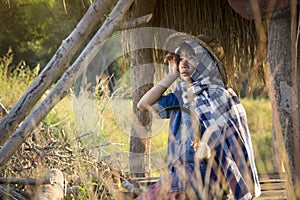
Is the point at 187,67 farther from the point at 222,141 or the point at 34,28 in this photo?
the point at 34,28

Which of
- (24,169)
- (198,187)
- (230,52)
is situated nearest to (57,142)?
(24,169)

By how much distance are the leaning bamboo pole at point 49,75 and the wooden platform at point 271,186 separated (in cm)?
139

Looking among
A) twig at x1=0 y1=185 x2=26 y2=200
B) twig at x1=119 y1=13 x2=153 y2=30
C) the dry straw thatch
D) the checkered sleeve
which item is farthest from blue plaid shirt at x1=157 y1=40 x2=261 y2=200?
the dry straw thatch

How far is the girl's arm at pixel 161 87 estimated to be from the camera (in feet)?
12.7

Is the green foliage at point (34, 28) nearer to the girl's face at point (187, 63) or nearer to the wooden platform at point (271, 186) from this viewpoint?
the wooden platform at point (271, 186)

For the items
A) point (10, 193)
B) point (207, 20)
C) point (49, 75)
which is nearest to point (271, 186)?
point (207, 20)

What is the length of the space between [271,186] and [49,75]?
6.66 feet

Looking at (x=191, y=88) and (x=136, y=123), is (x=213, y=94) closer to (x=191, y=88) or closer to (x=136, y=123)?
(x=191, y=88)

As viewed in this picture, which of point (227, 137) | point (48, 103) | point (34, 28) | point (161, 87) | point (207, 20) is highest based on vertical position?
point (34, 28)

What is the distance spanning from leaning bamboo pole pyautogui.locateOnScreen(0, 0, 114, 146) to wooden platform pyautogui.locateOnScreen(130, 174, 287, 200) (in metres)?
1.39

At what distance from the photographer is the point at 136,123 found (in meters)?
5.82

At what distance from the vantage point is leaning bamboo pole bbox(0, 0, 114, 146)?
3535 mm

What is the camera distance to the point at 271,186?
15.4 feet

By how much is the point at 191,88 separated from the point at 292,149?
997 mm
